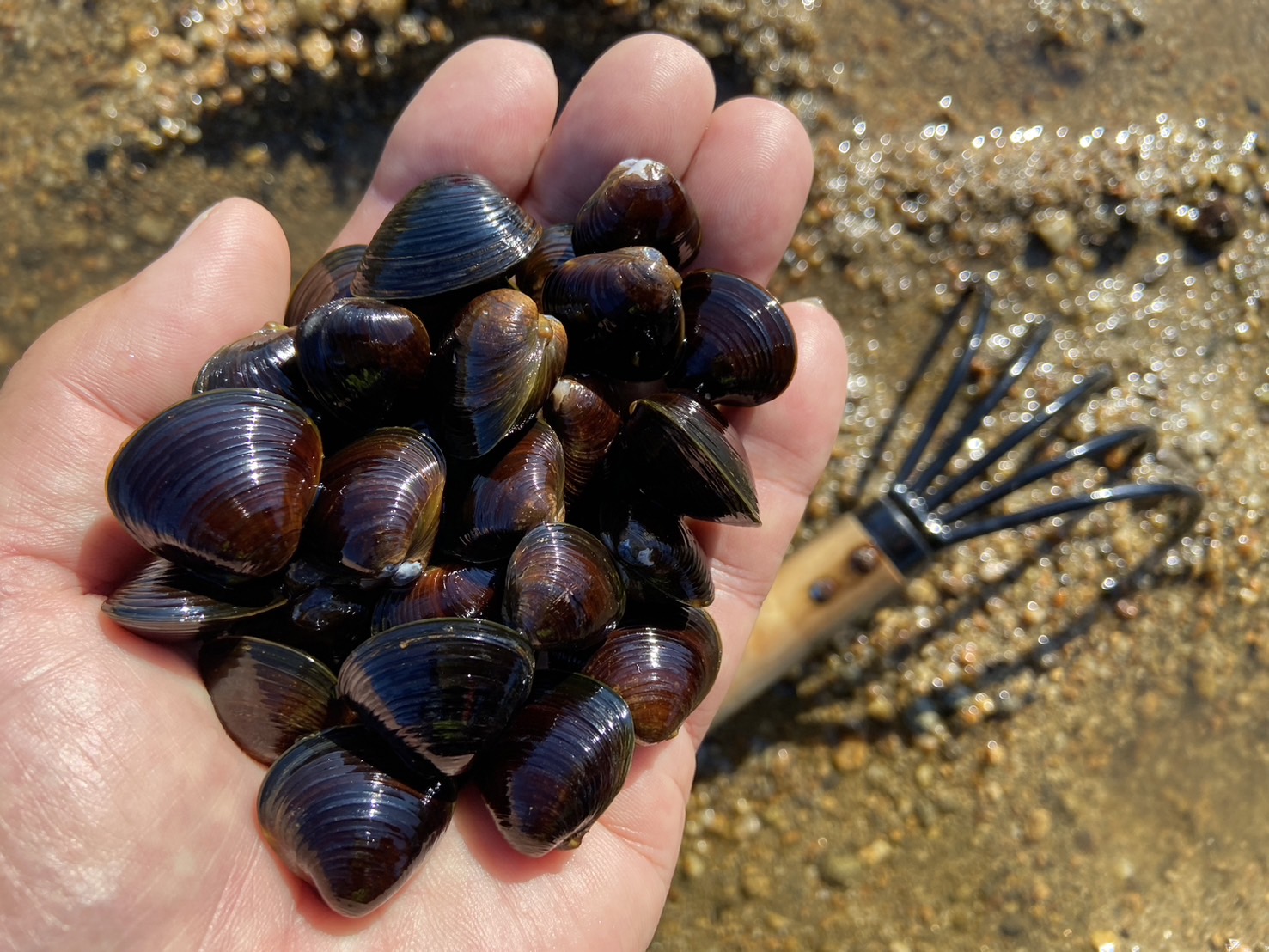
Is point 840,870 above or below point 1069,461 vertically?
below

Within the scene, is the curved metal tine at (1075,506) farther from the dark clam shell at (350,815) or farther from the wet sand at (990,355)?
the dark clam shell at (350,815)

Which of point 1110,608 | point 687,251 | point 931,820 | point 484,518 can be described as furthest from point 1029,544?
point 484,518

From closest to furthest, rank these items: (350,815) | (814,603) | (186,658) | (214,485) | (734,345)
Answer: (350,815) → (214,485) → (186,658) → (734,345) → (814,603)

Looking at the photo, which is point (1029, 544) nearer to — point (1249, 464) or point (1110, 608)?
point (1110, 608)

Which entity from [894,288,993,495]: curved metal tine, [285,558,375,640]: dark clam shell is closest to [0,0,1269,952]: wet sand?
[894,288,993,495]: curved metal tine

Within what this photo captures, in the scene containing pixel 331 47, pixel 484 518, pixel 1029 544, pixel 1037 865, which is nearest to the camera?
pixel 484 518

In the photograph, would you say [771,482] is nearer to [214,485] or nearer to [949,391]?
[949,391]

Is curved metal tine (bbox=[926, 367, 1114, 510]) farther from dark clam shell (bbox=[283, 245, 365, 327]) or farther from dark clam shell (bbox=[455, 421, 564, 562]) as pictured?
dark clam shell (bbox=[283, 245, 365, 327])

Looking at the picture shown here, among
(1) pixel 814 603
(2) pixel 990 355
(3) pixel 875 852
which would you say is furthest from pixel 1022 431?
(3) pixel 875 852
